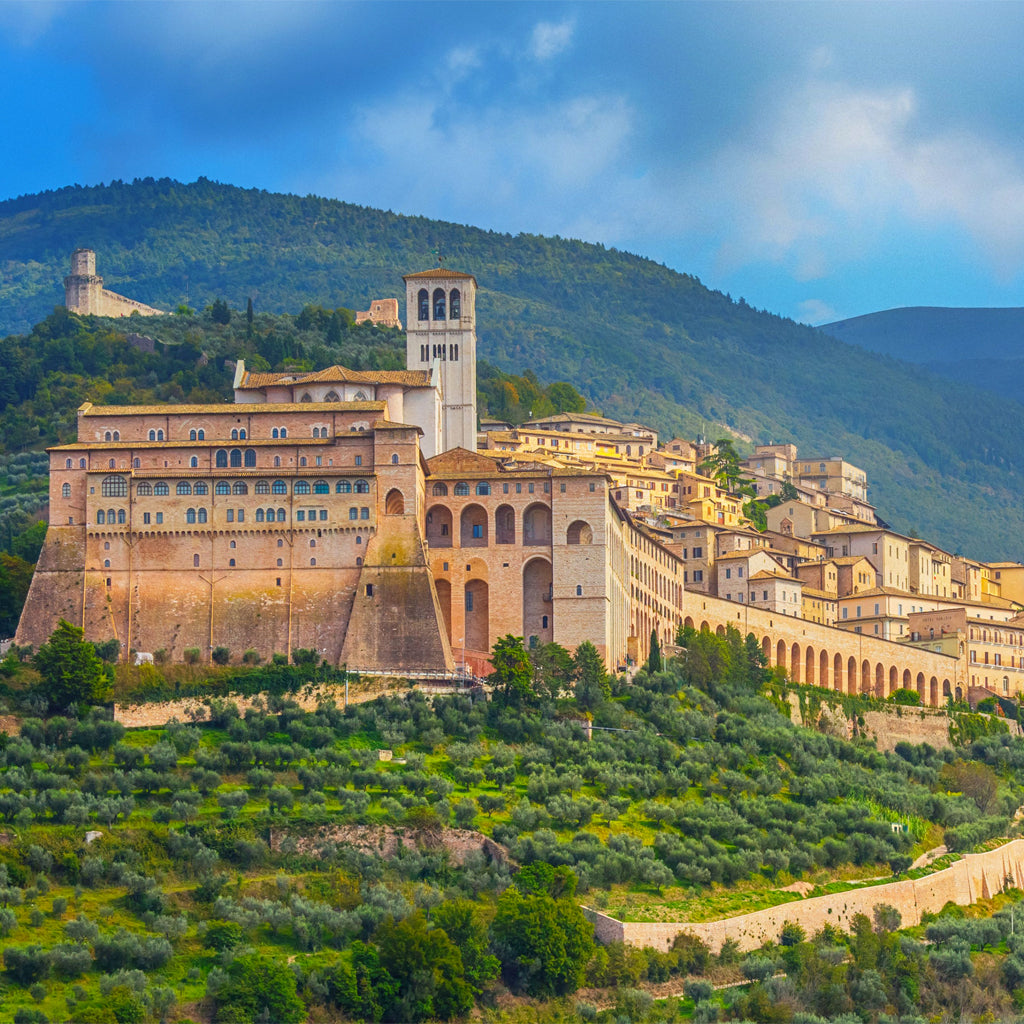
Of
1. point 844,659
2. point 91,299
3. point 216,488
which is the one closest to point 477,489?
point 216,488

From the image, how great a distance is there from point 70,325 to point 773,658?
4695cm

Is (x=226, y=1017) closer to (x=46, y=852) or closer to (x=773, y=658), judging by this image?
(x=46, y=852)

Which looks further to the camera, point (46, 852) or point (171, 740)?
point (171, 740)

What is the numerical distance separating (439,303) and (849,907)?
38067mm

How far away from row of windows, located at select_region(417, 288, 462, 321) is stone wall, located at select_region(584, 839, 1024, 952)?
33938 millimetres

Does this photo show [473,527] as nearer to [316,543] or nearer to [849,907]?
[316,543]

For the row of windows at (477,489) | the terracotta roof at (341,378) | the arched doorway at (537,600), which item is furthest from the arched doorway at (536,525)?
the terracotta roof at (341,378)

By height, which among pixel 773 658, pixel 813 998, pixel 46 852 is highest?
pixel 773 658

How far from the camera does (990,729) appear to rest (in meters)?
86.3

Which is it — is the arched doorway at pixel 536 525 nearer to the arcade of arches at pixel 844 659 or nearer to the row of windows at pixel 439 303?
the arcade of arches at pixel 844 659

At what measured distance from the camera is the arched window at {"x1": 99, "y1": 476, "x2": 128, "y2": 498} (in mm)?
72938

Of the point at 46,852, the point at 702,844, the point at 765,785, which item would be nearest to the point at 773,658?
the point at 765,785

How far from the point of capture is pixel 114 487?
240 feet

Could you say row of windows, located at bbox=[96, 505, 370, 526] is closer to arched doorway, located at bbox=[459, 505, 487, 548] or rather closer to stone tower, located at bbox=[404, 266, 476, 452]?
arched doorway, located at bbox=[459, 505, 487, 548]
